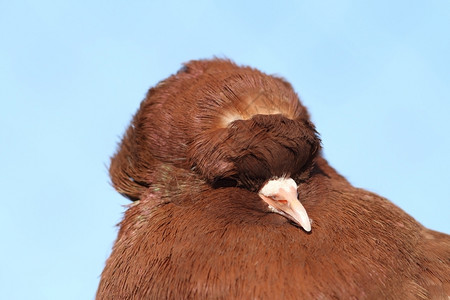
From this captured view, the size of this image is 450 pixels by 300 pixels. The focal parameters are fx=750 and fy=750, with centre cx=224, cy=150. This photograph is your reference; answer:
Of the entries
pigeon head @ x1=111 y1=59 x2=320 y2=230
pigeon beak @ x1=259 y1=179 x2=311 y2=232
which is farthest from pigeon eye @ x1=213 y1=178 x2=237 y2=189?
pigeon beak @ x1=259 y1=179 x2=311 y2=232

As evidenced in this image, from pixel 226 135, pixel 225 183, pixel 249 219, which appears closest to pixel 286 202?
pixel 249 219

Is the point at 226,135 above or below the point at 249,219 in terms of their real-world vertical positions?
above

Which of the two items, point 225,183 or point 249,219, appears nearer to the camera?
point 249,219

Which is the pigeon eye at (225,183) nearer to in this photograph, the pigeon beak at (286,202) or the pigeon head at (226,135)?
the pigeon head at (226,135)

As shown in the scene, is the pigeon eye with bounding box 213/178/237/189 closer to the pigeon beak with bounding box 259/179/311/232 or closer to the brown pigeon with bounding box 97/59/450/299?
the brown pigeon with bounding box 97/59/450/299

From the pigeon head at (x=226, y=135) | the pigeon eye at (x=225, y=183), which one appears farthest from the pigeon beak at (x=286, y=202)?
the pigeon eye at (x=225, y=183)

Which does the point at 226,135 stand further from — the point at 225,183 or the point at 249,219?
the point at 249,219
